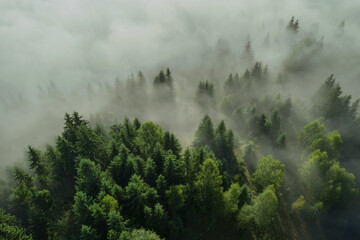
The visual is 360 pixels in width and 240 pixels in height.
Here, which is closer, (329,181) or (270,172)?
(329,181)

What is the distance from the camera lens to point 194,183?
39.5 meters

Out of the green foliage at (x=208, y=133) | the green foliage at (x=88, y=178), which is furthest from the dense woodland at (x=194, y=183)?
the green foliage at (x=208, y=133)

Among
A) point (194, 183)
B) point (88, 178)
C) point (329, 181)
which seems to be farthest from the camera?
point (329, 181)

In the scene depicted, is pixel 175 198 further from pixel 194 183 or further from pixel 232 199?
pixel 232 199

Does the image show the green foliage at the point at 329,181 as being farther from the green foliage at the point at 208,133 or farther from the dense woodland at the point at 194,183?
the green foliage at the point at 208,133

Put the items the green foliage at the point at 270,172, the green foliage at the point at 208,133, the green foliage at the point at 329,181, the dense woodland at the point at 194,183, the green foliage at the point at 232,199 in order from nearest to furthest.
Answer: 1. the dense woodland at the point at 194,183
2. the green foliage at the point at 232,199
3. the green foliage at the point at 270,172
4. the green foliage at the point at 329,181
5. the green foliage at the point at 208,133

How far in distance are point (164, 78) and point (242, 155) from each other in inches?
2203

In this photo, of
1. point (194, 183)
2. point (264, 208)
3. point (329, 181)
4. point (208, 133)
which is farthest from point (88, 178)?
point (329, 181)

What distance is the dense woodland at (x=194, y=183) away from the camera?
35219mm

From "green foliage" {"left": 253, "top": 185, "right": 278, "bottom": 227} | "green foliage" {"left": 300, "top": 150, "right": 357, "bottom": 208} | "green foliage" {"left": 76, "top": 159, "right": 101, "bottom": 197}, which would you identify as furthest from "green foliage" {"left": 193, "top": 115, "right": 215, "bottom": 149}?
"green foliage" {"left": 76, "top": 159, "right": 101, "bottom": 197}

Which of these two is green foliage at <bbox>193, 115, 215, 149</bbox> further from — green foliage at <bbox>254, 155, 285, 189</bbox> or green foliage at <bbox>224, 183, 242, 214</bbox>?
green foliage at <bbox>224, 183, 242, 214</bbox>

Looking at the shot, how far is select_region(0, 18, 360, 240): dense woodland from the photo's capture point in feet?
116

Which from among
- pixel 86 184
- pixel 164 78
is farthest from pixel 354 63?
pixel 86 184

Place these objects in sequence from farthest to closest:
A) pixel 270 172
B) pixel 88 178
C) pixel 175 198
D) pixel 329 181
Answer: pixel 270 172 < pixel 329 181 < pixel 88 178 < pixel 175 198
